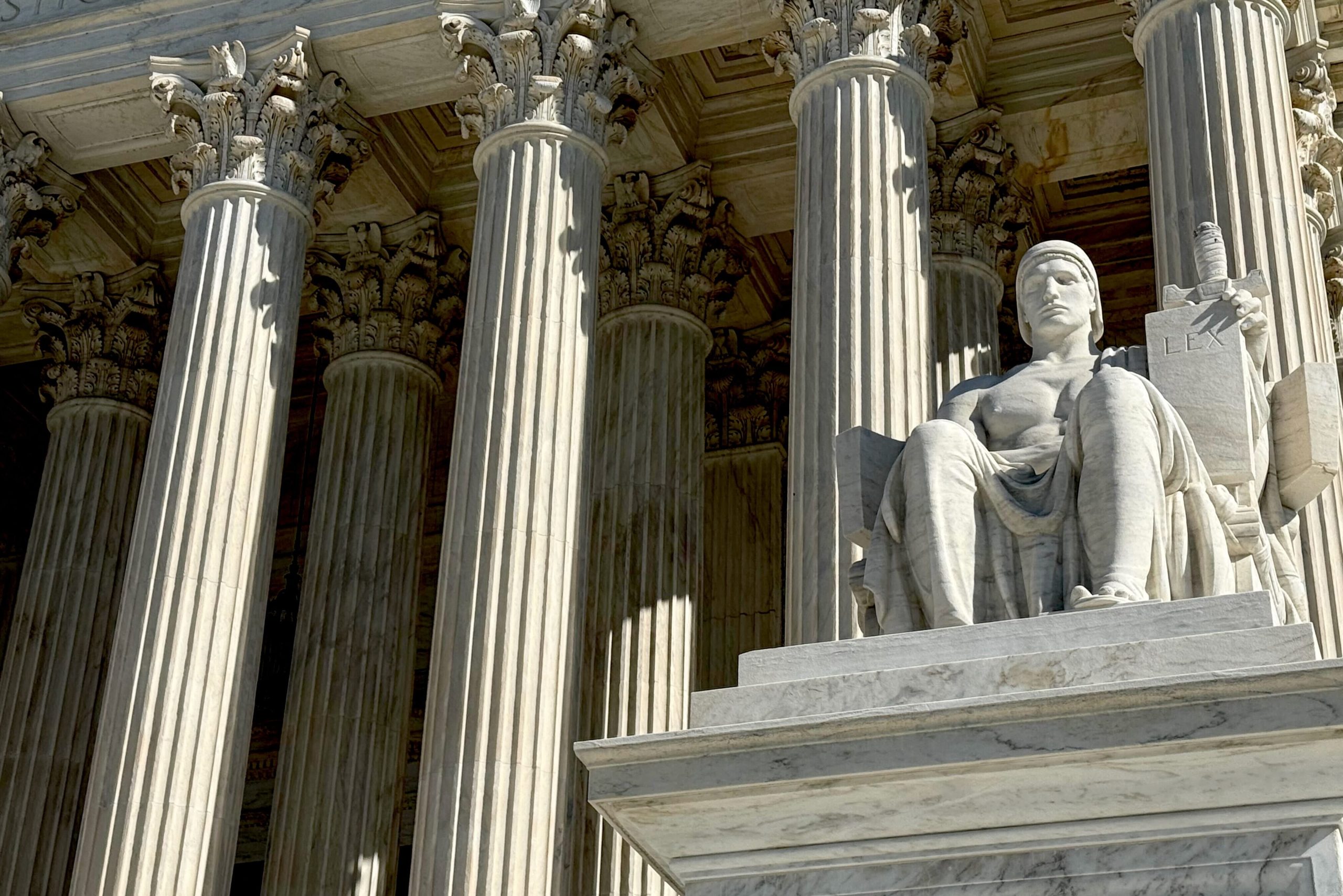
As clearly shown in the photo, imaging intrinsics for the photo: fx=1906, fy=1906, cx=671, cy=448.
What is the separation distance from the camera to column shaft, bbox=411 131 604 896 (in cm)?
1642

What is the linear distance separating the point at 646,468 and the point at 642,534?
0.81m

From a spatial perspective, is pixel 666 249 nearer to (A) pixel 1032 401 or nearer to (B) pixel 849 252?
(B) pixel 849 252

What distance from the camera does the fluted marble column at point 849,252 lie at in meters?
16.5

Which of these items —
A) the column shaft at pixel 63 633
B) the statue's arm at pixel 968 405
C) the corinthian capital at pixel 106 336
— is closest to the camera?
the statue's arm at pixel 968 405

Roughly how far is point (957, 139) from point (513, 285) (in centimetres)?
679

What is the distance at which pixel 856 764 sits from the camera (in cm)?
745

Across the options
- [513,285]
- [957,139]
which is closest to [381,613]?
[513,285]

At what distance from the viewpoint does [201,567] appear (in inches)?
747

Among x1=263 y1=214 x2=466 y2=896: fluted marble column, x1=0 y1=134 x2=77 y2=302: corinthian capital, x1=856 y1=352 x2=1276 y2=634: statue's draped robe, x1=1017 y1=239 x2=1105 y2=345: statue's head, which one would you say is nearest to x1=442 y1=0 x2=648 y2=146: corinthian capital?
x1=263 y1=214 x2=466 y2=896: fluted marble column

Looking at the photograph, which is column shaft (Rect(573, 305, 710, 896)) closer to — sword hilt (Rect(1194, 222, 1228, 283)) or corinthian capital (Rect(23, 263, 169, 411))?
corinthian capital (Rect(23, 263, 169, 411))

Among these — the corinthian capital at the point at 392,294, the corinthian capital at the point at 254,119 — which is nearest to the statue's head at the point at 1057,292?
the corinthian capital at the point at 254,119

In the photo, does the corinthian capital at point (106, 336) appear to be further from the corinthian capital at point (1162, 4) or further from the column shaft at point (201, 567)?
the corinthian capital at point (1162, 4)

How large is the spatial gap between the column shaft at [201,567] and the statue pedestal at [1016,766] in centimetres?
1093

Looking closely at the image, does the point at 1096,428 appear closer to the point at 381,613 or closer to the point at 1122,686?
the point at 1122,686
